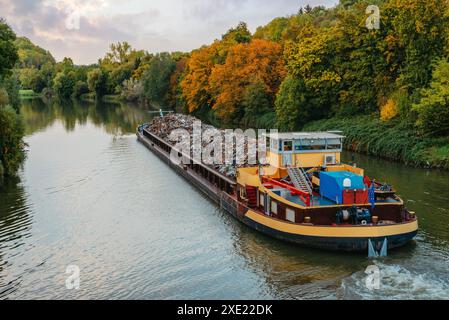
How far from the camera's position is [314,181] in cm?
2531

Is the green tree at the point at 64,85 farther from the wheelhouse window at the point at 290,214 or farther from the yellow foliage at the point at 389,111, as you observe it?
the wheelhouse window at the point at 290,214

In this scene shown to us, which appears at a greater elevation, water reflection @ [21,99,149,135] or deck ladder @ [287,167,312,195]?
deck ladder @ [287,167,312,195]

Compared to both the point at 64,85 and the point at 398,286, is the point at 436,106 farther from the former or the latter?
the point at 64,85

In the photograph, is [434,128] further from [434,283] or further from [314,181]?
[434,283]

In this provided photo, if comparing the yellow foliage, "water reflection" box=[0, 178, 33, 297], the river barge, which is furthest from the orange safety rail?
the yellow foliage

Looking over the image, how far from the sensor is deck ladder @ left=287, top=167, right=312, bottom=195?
78.4 feet

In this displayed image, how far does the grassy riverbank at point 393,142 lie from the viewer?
38812 millimetres

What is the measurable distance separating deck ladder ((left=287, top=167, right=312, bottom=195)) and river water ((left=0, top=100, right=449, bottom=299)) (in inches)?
117

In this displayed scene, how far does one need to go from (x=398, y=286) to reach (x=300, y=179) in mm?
7894

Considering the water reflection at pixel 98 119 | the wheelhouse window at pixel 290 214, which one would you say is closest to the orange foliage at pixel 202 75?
the water reflection at pixel 98 119

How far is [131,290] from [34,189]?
59.5ft

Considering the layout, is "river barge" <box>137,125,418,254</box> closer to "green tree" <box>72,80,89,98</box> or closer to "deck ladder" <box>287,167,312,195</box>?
"deck ladder" <box>287,167,312,195</box>

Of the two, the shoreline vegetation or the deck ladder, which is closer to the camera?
the deck ladder

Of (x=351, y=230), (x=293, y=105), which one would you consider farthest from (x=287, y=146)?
(x=293, y=105)
